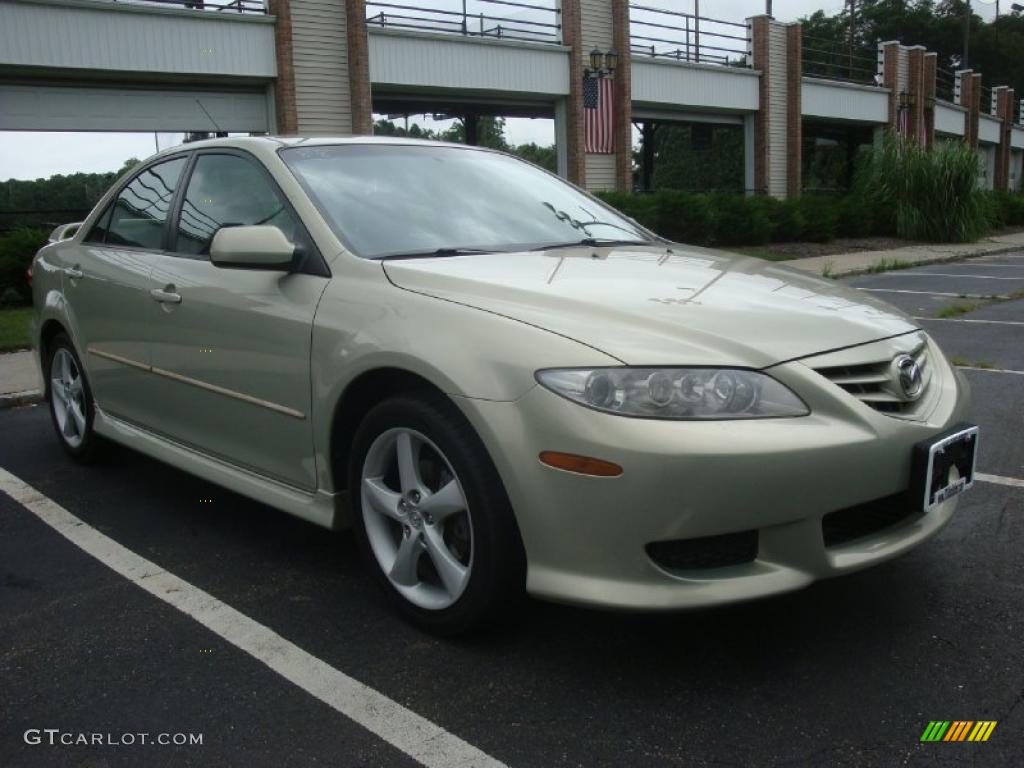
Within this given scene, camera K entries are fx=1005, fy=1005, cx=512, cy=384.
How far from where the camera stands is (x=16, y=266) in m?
11.7

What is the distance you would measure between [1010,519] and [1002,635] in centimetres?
116

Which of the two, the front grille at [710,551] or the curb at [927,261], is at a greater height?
the curb at [927,261]

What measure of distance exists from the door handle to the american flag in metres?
22.2

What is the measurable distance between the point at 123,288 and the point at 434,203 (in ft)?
5.07

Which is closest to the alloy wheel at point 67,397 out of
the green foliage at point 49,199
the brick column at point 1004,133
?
the green foliage at point 49,199

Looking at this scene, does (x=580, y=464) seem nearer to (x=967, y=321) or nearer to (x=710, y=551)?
(x=710, y=551)

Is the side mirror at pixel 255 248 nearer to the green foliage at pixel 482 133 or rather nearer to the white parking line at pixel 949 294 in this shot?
the white parking line at pixel 949 294

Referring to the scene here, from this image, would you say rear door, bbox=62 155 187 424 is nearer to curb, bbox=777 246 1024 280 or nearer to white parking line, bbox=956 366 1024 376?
white parking line, bbox=956 366 1024 376

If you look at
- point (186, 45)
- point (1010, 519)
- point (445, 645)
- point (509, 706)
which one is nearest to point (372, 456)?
point (445, 645)

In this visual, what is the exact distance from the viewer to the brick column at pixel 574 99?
974 inches

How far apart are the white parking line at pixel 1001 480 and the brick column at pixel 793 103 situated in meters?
28.8

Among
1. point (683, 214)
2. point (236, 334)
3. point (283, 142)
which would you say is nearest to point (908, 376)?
point (236, 334)

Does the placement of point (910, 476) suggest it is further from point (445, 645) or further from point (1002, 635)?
point (445, 645)

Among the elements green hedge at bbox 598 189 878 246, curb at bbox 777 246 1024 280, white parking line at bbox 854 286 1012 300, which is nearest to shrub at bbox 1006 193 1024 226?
curb at bbox 777 246 1024 280
